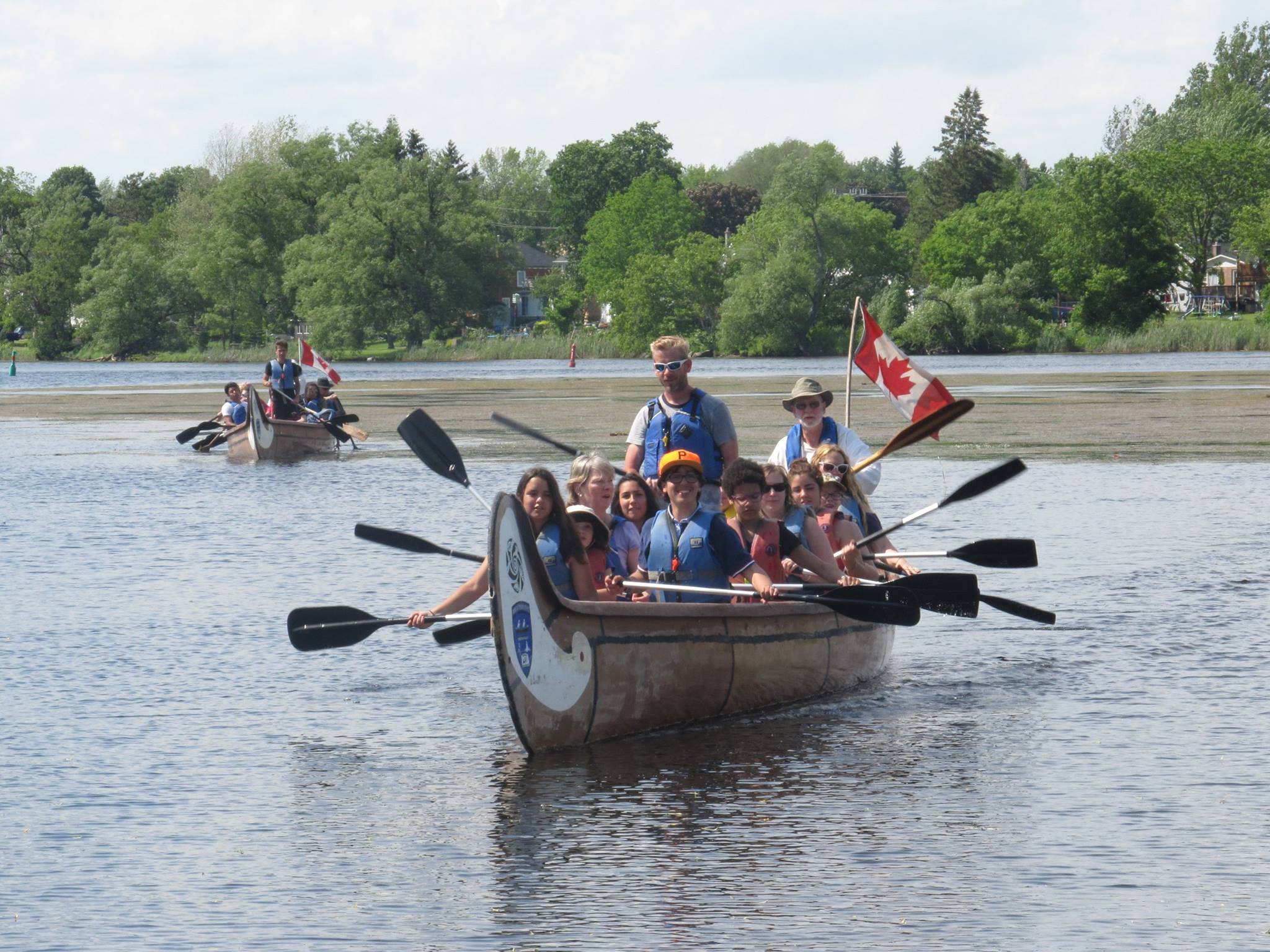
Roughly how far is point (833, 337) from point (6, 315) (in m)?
57.3

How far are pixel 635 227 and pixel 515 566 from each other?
111 meters

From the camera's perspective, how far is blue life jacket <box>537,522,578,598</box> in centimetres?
961

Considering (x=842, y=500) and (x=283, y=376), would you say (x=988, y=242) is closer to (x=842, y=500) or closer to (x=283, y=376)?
(x=283, y=376)

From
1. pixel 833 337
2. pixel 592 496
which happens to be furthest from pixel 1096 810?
pixel 833 337

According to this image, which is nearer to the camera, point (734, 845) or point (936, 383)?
point (734, 845)

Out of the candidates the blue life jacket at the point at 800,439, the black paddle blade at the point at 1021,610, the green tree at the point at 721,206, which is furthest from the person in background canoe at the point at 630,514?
the green tree at the point at 721,206

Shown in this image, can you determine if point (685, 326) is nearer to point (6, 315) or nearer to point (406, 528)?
point (6, 315)

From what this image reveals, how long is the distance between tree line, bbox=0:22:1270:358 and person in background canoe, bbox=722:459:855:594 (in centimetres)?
7750

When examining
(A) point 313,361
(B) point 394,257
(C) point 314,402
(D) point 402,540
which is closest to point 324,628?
(D) point 402,540

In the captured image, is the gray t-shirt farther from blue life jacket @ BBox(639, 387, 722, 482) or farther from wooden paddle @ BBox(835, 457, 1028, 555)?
wooden paddle @ BBox(835, 457, 1028, 555)

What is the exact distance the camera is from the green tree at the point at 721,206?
130 meters

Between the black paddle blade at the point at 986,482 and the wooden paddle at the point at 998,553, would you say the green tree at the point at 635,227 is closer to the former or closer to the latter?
the black paddle blade at the point at 986,482

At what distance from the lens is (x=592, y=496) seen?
1052 centimetres

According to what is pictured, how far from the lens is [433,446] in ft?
38.1
